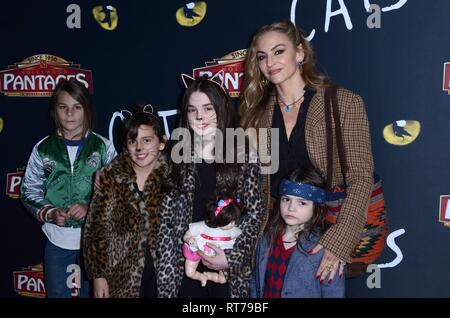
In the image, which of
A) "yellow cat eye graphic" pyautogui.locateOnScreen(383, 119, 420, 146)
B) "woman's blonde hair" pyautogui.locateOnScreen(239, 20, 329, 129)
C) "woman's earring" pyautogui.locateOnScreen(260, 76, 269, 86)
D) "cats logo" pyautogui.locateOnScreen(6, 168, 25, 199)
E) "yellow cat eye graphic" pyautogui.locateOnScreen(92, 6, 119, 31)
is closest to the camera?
"woman's blonde hair" pyautogui.locateOnScreen(239, 20, 329, 129)

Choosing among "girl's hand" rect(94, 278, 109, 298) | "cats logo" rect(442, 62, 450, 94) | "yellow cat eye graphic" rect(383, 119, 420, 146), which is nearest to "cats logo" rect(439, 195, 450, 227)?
"yellow cat eye graphic" rect(383, 119, 420, 146)

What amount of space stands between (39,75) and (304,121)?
1883mm

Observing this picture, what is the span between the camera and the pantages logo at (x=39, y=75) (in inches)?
131

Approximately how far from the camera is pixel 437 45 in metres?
3.00

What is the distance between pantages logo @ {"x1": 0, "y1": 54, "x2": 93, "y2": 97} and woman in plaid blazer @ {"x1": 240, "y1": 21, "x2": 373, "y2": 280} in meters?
1.25

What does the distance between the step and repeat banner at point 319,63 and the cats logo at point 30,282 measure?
1.99 feet

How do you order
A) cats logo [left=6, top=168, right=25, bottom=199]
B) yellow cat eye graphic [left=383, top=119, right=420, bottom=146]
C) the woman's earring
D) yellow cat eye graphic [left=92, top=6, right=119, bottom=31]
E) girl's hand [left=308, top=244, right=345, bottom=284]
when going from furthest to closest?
cats logo [left=6, top=168, right=25, bottom=199] < yellow cat eye graphic [left=92, top=6, right=119, bottom=31] < yellow cat eye graphic [left=383, top=119, right=420, bottom=146] < the woman's earring < girl's hand [left=308, top=244, right=345, bottom=284]

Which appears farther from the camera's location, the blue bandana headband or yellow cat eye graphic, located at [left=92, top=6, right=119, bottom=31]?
yellow cat eye graphic, located at [left=92, top=6, right=119, bottom=31]

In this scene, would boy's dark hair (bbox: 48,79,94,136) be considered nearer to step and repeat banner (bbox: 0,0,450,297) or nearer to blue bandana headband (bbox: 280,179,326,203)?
step and repeat banner (bbox: 0,0,450,297)

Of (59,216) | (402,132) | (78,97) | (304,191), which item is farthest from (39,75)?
(402,132)

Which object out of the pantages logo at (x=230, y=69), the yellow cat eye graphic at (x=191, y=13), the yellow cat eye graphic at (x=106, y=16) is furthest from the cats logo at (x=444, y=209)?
the yellow cat eye graphic at (x=106, y=16)

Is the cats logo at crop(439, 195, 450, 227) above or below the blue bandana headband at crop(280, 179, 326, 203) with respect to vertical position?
below

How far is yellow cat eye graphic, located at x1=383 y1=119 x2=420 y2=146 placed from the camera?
3074mm

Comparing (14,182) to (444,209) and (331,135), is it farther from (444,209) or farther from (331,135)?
(444,209)
